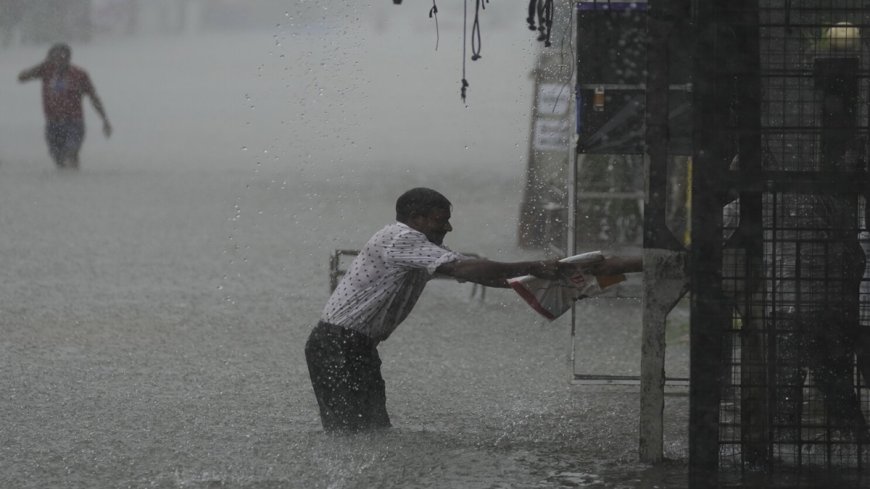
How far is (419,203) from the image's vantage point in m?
6.35

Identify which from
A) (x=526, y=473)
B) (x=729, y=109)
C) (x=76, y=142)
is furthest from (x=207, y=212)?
(x=729, y=109)

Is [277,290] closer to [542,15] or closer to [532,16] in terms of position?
[542,15]

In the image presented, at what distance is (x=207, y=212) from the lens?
17.9m

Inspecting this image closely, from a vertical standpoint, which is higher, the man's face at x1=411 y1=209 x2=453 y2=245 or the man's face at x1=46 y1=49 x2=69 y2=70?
the man's face at x1=46 y1=49 x2=69 y2=70

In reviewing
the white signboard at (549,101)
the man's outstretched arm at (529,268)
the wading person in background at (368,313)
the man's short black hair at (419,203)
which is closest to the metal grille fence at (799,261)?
the man's outstretched arm at (529,268)

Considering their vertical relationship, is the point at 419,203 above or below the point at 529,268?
above

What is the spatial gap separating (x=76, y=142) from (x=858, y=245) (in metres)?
18.7

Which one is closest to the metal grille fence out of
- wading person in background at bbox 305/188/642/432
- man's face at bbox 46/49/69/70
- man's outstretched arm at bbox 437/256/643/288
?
man's outstretched arm at bbox 437/256/643/288

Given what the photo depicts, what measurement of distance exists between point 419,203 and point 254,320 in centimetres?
443

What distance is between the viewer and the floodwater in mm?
6168

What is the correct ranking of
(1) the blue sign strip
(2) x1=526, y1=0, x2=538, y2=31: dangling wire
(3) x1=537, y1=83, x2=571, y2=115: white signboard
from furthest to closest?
(3) x1=537, y1=83, x2=571, y2=115: white signboard
(1) the blue sign strip
(2) x1=526, y1=0, x2=538, y2=31: dangling wire

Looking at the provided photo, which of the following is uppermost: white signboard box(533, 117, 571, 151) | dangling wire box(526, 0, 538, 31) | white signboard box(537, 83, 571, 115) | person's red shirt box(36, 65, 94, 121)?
person's red shirt box(36, 65, 94, 121)

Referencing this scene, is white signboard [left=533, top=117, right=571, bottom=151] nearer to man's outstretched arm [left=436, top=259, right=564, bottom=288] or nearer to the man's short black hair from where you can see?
the man's short black hair

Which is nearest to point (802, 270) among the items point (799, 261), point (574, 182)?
point (799, 261)
